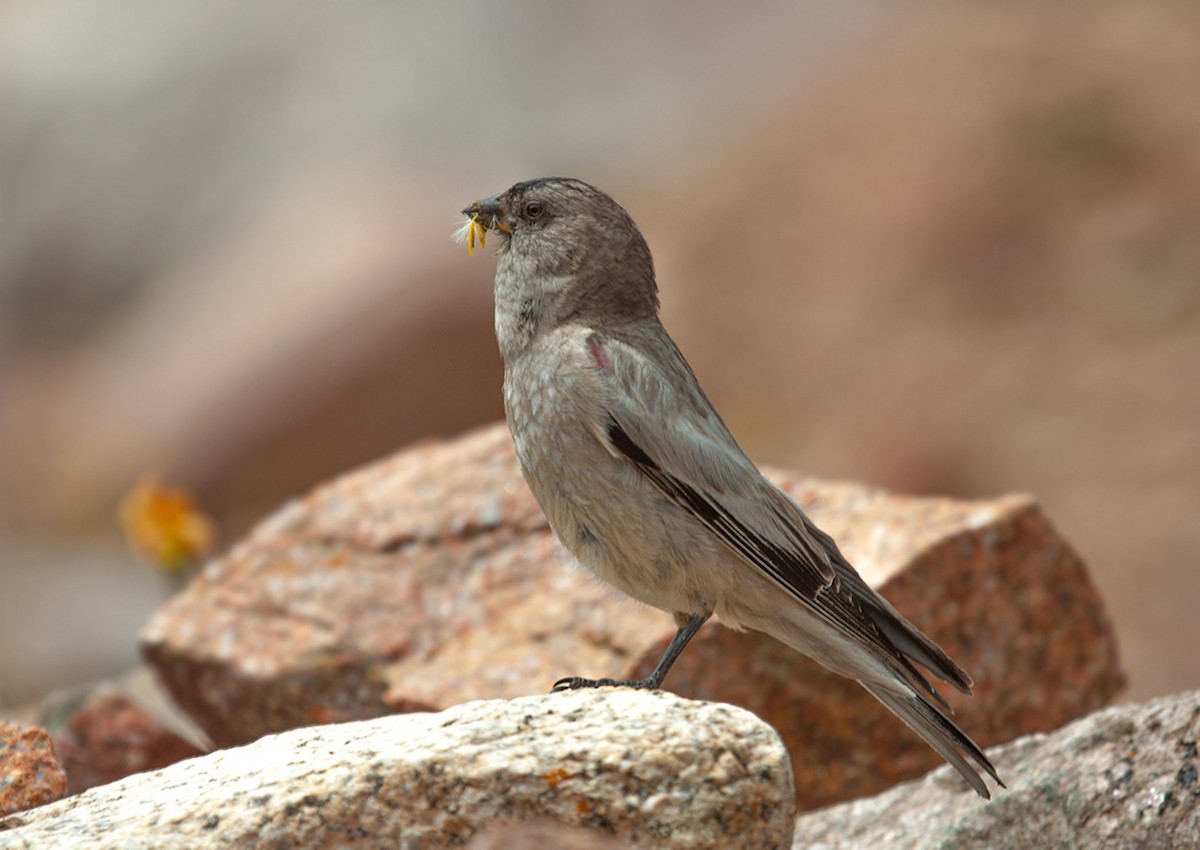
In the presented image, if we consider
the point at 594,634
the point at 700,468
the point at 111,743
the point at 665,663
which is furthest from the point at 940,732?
the point at 111,743

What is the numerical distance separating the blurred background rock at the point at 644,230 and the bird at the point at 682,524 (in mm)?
5547

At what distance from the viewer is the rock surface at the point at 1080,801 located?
4.63 metres

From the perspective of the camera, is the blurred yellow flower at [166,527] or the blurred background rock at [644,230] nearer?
the blurred yellow flower at [166,527]

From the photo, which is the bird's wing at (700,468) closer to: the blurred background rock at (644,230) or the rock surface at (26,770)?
the rock surface at (26,770)

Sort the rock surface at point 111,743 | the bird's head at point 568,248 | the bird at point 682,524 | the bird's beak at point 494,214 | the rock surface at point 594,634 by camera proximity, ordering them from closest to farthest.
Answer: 1. the bird at point 682,524
2. the bird's head at point 568,248
3. the bird's beak at point 494,214
4. the rock surface at point 594,634
5. the rock surface at point 111,743

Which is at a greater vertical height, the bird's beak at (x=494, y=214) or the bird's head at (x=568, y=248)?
the bird's beak at (x=494, y=214)

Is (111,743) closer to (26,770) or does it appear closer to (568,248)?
(26,770)

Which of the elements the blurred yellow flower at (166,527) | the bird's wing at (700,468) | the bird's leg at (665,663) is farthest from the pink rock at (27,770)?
the blurred yellow flower at (166,527)

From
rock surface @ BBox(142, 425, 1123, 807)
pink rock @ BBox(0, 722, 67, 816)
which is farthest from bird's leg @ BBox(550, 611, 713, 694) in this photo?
pink rock @ BBox(0, 722, 67, 816)

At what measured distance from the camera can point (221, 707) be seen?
264 inches

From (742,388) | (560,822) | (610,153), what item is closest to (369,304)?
(742,388)

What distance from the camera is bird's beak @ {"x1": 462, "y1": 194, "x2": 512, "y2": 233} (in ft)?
19.9

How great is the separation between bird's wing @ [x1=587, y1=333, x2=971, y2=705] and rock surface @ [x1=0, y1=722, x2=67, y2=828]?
2.09m

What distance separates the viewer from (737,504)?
5.40 metres
